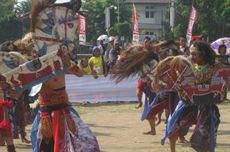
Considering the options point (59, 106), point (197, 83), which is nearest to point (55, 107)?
point (59, 106)

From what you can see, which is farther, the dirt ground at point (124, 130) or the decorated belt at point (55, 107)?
the dirt ground at point (124, 130)

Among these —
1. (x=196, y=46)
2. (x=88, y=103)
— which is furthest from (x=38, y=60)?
(x=88, y=103)

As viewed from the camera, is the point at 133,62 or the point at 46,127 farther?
the point at 133,62

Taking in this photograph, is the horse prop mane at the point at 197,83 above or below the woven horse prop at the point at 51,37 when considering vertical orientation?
below

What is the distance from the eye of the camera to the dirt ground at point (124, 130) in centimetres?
840

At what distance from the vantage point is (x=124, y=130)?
10.1 m

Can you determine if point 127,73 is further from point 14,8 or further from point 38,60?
point 14,8

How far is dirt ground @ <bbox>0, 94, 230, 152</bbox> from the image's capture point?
8.40 meters

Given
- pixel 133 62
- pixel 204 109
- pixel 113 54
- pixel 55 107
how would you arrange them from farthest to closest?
pixel 113 54
pixel 133 62
pixel 204 109
pixel 55 107

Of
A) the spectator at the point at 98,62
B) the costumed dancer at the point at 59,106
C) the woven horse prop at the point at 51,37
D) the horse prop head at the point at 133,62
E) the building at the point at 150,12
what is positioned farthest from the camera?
the building at the point at 150,12

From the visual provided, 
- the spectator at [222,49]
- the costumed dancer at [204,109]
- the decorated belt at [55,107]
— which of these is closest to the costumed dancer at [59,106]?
the decorated belt at [55,107]

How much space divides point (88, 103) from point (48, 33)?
29.7 ft

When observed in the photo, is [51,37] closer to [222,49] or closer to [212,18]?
[222,49]

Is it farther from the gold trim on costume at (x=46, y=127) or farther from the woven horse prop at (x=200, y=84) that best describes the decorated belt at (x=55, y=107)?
the woven horse prop at (x=200, y=84)
